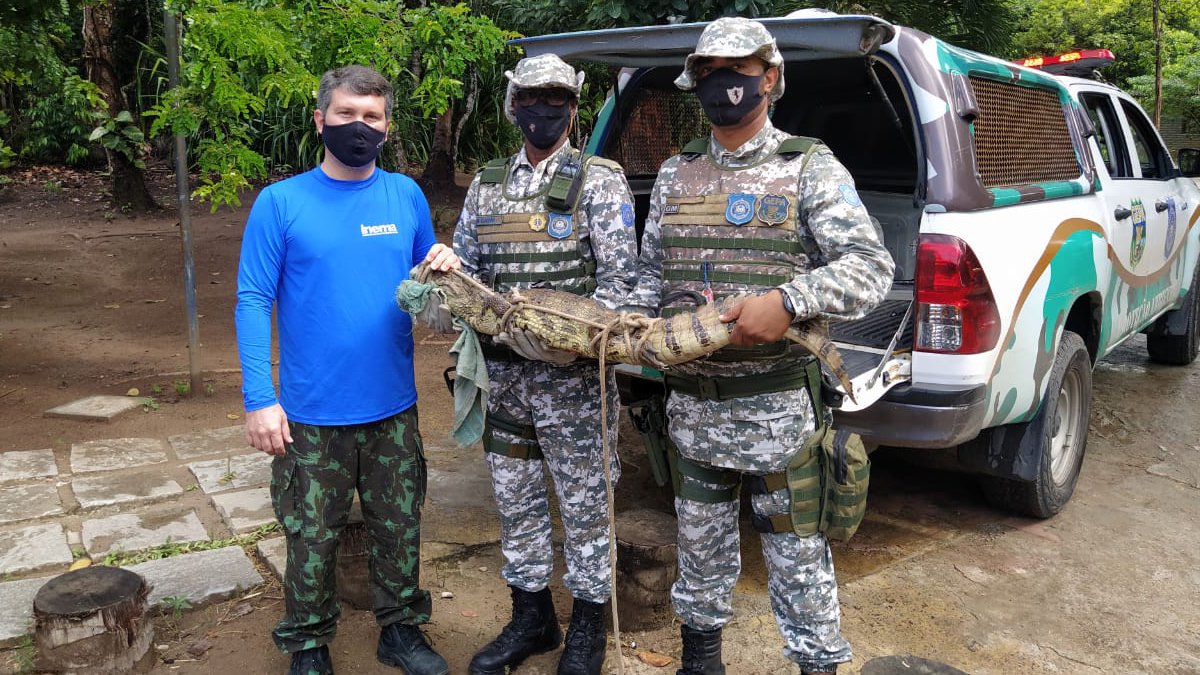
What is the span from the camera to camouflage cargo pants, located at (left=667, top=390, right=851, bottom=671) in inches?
98.2

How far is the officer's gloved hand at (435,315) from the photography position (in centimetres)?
267

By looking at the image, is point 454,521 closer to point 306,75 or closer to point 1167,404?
point 306,75

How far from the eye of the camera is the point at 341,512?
281 centimetres

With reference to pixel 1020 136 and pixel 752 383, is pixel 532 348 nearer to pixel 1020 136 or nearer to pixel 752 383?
pixel 752 383

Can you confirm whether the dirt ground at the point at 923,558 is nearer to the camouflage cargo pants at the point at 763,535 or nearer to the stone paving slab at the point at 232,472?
the camouflage cargo pants at the point at 763,535

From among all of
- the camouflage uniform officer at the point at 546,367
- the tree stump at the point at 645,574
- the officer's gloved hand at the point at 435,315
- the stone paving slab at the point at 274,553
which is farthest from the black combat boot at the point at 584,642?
the stone paving slab at the point at 274,553

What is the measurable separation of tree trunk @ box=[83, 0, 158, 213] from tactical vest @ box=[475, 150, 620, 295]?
27.9ft

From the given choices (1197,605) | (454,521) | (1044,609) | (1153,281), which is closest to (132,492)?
(454,521)

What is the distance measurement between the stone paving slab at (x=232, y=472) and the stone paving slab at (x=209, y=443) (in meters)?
0.14

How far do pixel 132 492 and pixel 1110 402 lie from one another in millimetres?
5476

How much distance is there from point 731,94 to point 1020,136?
2.04 metres

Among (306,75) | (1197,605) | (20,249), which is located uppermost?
(306,75)

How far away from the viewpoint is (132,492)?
4.28 m

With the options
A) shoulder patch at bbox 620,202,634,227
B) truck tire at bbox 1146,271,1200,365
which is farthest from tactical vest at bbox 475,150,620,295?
truck tire at bbox 1146,271,1200,365
